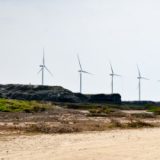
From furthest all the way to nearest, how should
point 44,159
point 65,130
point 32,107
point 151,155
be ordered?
point 32,107 → point 65,130 → point 151,155 → point 44,159

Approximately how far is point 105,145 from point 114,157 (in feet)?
18.1

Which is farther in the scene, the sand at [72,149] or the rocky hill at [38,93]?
the rocky hill at [38,93]

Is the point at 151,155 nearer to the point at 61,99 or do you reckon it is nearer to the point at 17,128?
the point at 17,128

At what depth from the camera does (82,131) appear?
4191cm

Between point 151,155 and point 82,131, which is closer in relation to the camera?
point 151,155

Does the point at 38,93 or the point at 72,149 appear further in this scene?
the point at 38,93

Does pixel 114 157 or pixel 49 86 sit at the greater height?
pixel 49 86

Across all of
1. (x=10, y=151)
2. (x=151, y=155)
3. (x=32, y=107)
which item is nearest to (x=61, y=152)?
(x=10, y=151)

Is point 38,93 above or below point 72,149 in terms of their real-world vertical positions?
above

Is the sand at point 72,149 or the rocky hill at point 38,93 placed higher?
the rocky hill at point 38,93

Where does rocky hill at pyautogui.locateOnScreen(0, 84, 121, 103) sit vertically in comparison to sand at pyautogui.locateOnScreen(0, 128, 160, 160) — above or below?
above

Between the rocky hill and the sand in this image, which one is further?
the rocky hill

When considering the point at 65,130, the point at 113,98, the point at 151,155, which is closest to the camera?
the point at 151,155

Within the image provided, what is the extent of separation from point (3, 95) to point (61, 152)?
96919 mm
